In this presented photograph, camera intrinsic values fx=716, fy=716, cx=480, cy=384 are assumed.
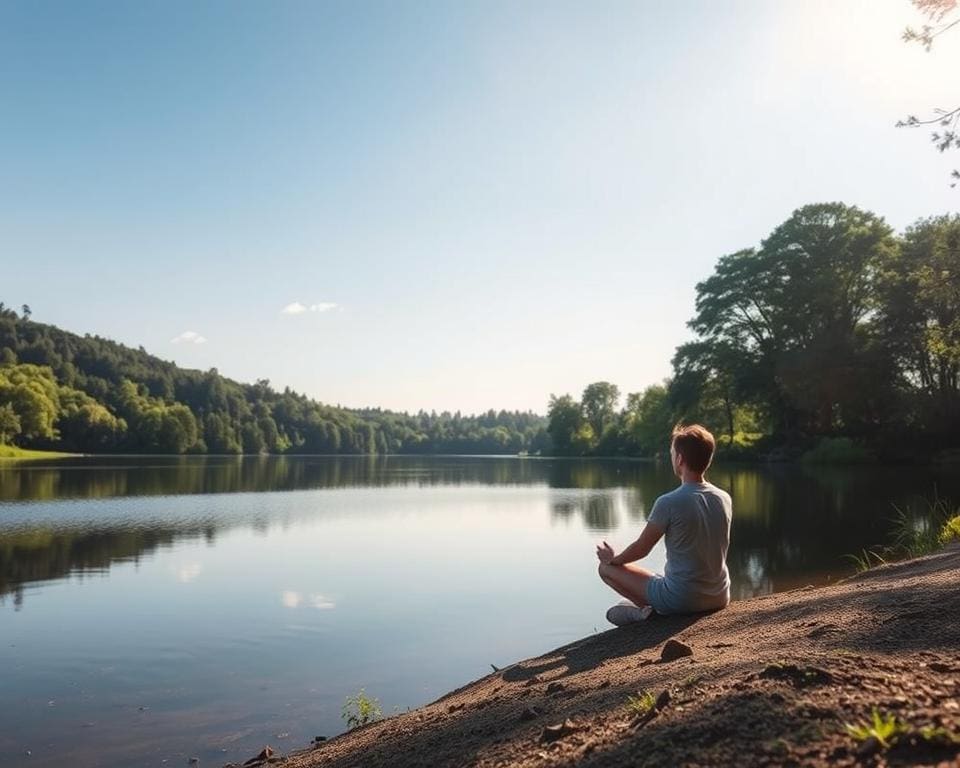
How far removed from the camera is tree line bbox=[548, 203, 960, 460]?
4250 centimetres

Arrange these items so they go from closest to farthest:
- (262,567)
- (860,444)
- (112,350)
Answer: (262,567), (860,444), (112,350)

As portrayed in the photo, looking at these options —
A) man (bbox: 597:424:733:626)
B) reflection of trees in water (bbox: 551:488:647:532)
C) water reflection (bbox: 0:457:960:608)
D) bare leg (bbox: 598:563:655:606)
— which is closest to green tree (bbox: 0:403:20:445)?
water reflection (bbox: 0:457:960:608)

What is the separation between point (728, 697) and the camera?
346 cm

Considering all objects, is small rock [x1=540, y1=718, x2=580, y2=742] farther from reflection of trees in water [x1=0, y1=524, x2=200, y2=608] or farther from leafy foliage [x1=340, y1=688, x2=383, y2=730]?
reflection of trees in water [x1=0, y1=524, x2=200, y2=608]

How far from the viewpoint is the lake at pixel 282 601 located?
7484 mm

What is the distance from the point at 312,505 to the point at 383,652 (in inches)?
916

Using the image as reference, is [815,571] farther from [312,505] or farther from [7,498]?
[7,498]

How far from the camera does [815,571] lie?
13469 mm

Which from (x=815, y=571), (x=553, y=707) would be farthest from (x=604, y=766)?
(x=815, y=571)

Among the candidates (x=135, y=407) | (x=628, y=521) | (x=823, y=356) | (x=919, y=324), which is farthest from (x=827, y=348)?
(x=135, y=407)

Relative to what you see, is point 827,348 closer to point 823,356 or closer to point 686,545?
point 823,356

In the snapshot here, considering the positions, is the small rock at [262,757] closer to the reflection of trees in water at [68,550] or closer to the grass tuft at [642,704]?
Answer: the grass tuft at [642,704]

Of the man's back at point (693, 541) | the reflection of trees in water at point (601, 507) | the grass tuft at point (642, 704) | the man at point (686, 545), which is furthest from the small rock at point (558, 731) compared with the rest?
the reflection of trees in water at point (601, 507)

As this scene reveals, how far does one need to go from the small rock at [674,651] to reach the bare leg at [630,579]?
151cm
